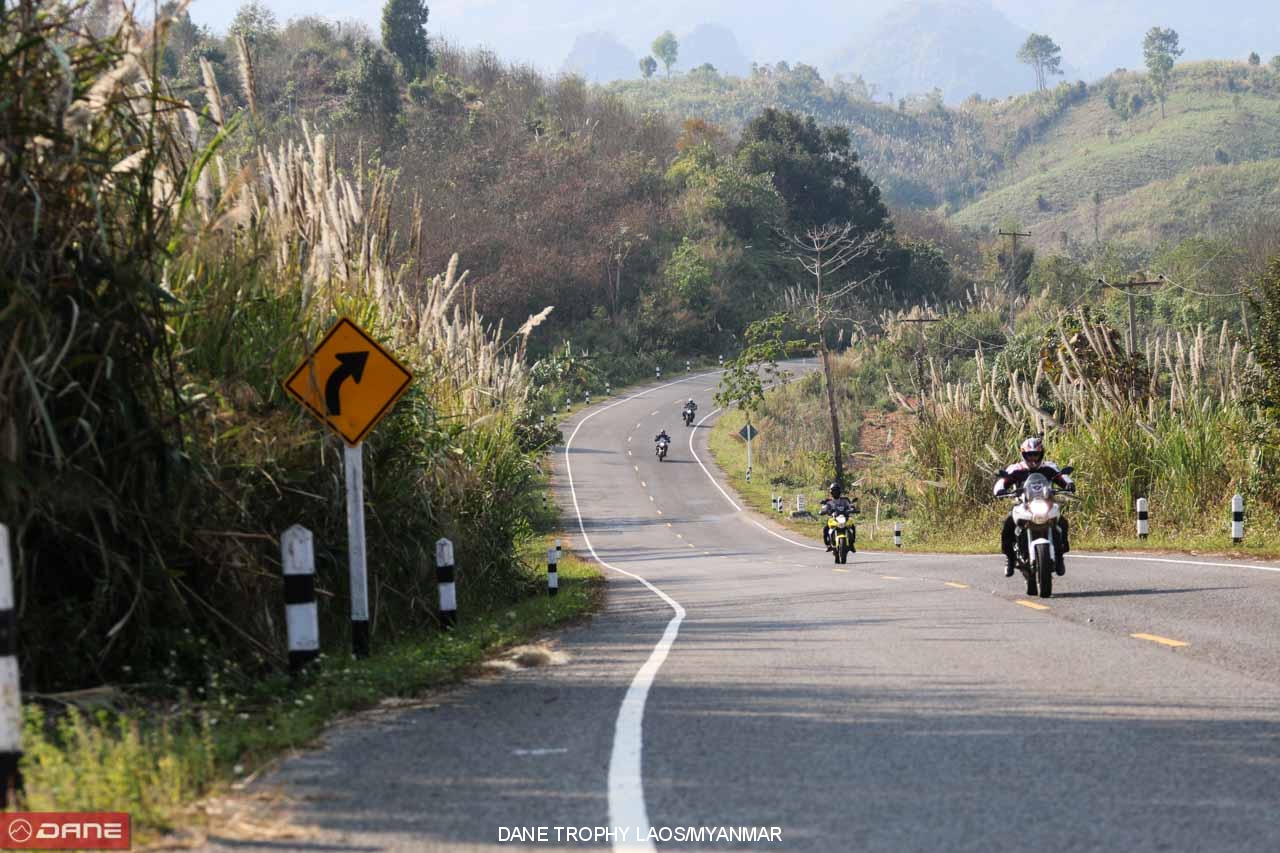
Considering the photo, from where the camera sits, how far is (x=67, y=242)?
8.02 m

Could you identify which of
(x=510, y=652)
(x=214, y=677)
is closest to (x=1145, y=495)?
(x=510, y=652)

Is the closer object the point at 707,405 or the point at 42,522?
the point at 42,522

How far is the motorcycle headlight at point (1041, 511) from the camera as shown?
15633 millimetres

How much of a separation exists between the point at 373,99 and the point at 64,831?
119 m

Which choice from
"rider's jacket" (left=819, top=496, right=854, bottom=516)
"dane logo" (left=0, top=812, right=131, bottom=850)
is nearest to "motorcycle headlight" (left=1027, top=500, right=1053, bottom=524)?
"dane logo" (left=0, top=812, right=131, bottom=850)

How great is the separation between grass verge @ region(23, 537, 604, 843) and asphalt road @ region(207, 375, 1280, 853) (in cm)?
27

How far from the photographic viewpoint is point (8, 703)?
5.91 m

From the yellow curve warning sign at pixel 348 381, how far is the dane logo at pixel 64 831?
5048mm

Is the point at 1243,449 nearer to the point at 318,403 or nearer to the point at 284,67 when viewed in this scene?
the point at 318,403

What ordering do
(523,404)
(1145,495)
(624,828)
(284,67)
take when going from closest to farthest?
(624,828) → (523,404) → (1145,495) → (284,67)

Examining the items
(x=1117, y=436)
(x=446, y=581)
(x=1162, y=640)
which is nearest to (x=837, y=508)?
(x=1117, y=436)

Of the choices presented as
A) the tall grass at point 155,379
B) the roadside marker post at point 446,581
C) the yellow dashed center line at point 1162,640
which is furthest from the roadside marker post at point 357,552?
the yellow dashed center line at point 1162,640

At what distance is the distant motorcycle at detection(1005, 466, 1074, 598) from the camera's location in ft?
51.1

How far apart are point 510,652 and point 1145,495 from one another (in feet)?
61.7
